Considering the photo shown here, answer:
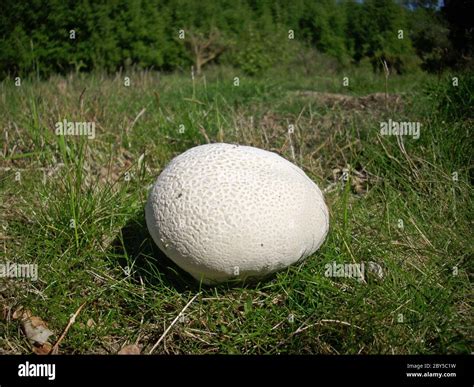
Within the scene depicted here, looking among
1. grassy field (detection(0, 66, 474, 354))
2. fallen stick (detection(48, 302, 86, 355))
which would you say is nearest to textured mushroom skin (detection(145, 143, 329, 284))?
grassy field (detection(0, 66, 474, 354))

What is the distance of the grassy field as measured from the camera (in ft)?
6.07

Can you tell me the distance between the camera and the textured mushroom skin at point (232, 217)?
1811 mm

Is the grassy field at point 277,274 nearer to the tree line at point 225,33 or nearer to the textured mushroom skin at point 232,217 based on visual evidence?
the textured mushroom skin at point 232,217

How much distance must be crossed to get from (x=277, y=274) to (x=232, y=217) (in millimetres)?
436

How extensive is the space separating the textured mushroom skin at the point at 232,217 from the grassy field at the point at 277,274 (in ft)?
0.65

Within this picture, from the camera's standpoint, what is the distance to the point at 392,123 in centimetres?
332

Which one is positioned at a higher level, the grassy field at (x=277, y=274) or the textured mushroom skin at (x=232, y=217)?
the textured mushroom skin at (x=232, y=217)

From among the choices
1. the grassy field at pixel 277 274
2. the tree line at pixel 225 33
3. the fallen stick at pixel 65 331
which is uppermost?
the tree line at pixel 225 33

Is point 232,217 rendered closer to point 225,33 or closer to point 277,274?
point 277,274

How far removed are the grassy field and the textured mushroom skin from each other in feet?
0.65

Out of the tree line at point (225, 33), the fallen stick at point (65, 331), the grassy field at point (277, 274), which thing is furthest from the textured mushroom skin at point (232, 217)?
the tree line at point (225, 33)

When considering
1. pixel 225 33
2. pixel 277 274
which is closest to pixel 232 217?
pixel 277 274

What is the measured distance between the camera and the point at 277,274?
2.04 meters
